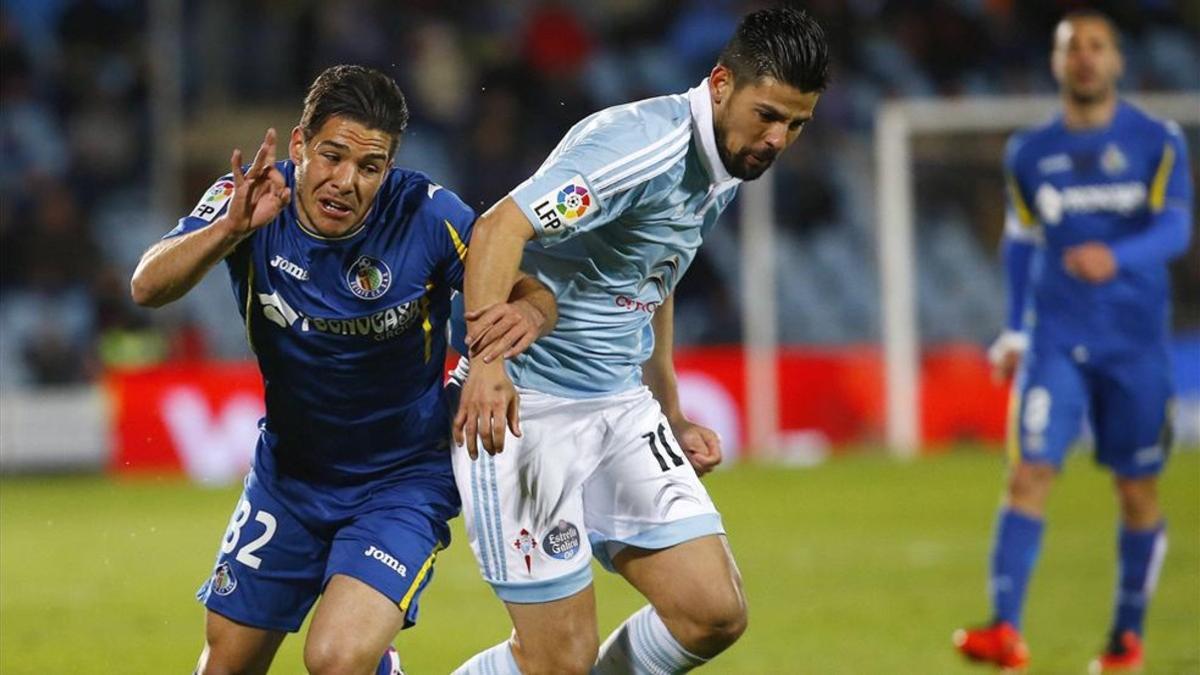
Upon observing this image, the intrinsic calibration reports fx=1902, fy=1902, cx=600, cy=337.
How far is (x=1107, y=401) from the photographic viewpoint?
7496 mm

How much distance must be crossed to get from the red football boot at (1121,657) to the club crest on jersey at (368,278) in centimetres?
341

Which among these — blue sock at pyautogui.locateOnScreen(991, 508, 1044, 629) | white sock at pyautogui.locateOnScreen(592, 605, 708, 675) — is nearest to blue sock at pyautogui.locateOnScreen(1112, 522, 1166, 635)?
blue sock at pyautogui.locateOnScreen(991, 508, 1044, 629)

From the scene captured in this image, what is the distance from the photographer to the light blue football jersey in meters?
4.63

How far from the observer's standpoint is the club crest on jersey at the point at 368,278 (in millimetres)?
4855

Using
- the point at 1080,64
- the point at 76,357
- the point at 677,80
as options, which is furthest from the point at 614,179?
the point at 677,80

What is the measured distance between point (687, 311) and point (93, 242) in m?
5.24

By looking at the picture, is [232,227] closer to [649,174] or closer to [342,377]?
[342,377]

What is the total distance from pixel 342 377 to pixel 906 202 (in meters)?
12.1

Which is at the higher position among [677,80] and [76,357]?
[677,80]

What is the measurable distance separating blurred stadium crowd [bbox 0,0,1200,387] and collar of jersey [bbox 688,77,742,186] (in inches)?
433

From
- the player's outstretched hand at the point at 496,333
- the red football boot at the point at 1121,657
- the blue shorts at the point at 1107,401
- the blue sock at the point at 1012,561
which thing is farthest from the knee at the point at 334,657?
the blue shorts at the point at 1107,401

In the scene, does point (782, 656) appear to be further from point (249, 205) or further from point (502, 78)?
point (502, 78)

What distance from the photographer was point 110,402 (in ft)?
49.6

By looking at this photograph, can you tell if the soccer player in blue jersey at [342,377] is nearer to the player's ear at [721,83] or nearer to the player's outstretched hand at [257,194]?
the player's outstretched hand at [257,194]
